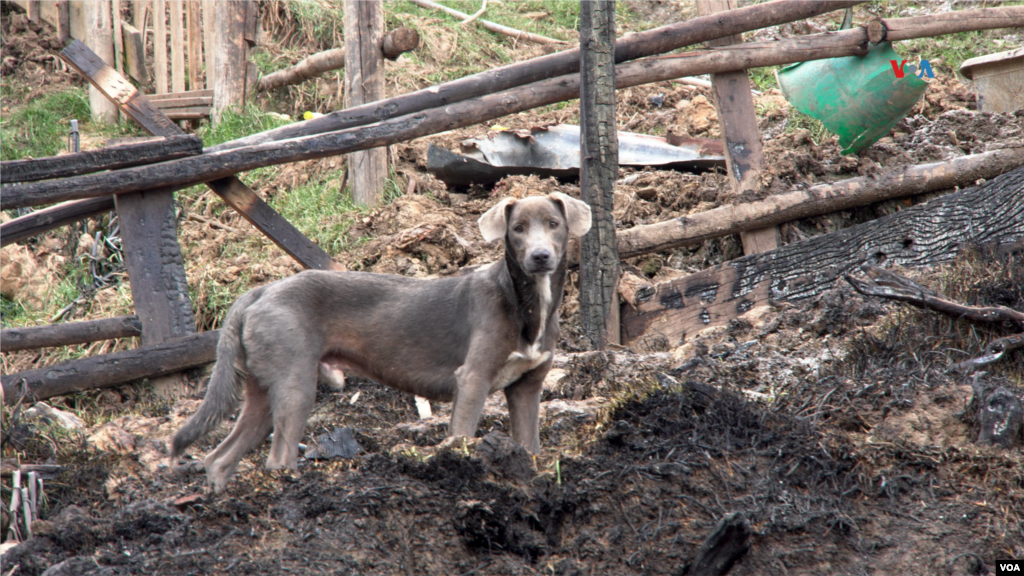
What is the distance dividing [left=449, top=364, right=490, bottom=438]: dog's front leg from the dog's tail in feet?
3.60

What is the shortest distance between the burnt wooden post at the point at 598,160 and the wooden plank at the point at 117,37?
6546 mm

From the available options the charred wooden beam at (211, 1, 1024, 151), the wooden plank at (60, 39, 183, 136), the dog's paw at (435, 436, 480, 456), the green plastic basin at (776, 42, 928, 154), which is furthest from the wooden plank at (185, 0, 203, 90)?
the dog's paw at (435, 436, 480, 456)

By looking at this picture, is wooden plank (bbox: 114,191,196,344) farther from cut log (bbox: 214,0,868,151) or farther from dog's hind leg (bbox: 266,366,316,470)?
dog's hind leg (bbox: 266,366,316,470)

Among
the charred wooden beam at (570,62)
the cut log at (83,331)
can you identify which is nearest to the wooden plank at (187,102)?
the charred wooden beam at (570,62)

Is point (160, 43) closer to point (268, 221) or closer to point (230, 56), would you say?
point (230, 56)

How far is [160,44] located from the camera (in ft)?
32.6

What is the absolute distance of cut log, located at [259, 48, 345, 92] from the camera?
29.5 feet

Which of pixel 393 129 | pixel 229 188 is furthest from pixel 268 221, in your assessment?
pixel 393 129

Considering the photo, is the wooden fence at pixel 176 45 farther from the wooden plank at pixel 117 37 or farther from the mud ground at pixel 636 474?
the mud ground at pixel 636 474

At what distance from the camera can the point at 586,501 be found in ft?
11.1

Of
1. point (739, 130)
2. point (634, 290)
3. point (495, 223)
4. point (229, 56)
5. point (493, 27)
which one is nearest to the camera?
point (495, 223)

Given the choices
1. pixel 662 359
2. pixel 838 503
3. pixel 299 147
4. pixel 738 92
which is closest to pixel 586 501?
pixel 838 503

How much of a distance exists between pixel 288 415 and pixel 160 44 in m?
7.21

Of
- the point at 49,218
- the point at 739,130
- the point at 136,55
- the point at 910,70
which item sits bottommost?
the point at 49,218
